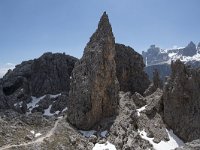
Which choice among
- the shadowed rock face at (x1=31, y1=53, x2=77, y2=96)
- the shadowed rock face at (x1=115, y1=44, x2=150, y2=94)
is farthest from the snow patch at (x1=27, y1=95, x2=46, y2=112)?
the shadowed rock face at (x1=115, y1=44, x2=150, y2=94)

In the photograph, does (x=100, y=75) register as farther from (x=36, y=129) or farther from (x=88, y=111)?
(x=36, y=129)

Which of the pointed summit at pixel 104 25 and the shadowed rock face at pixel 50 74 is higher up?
the pointed summit at pixel 104 25

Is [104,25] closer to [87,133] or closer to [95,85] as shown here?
[95,85]

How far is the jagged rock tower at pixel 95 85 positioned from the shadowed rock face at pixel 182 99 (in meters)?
15.5

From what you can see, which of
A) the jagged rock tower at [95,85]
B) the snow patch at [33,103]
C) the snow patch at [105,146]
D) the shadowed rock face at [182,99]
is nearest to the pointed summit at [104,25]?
the jagged rock tower at [95,85]

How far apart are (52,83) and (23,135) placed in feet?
254

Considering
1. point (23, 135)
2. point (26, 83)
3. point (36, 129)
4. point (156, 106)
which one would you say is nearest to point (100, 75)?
point (156, 106)

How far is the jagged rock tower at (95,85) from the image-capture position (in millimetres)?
93438

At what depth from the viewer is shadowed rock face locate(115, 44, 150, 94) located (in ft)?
416

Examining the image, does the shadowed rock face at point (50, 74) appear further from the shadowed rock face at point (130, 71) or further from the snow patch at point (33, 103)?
the shadowed rock face at point (130, 71)

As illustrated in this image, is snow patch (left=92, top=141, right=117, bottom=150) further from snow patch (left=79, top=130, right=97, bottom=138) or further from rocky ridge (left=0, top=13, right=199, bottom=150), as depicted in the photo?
snow patch (left=79, top=130, right=97, bottom=138)

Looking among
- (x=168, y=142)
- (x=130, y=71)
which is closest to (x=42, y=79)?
(x=130, y=71)

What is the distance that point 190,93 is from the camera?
294 feet

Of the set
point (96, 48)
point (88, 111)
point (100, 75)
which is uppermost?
point (96, 48)
